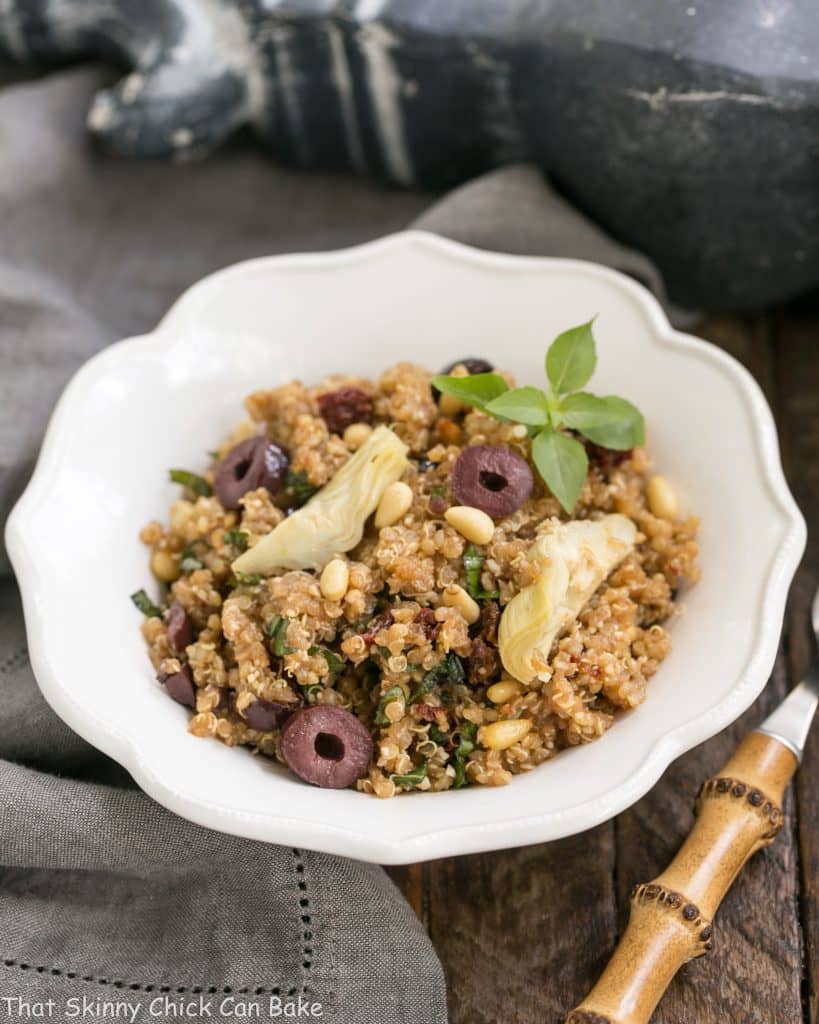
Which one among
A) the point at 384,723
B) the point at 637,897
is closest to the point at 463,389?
the point at 384,723

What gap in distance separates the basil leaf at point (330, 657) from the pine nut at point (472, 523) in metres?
0.40

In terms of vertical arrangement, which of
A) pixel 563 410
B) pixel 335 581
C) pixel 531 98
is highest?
pixel 531 98

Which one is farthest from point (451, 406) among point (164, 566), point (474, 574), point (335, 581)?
point (164, 566)

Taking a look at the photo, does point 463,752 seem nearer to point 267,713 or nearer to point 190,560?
point 267,713

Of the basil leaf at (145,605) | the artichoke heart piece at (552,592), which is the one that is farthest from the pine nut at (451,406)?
the basil leaf at (145,605)

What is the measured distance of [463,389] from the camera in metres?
2.57

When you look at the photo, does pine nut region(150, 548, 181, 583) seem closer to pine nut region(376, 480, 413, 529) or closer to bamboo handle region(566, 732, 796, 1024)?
pine nut region(376, 480, 413, 529)

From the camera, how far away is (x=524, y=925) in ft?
8.77

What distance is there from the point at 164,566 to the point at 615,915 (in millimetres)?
1433

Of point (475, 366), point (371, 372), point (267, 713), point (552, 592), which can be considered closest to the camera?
point (552, 592)

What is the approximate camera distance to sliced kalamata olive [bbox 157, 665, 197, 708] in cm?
252

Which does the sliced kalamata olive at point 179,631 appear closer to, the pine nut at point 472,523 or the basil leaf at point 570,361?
the pine nut at point 472,523

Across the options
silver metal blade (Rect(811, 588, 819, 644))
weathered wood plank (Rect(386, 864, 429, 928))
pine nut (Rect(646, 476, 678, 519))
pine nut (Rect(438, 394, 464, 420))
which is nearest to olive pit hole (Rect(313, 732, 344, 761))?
weathered wood plank (Rect(386, 864, 429, 928))

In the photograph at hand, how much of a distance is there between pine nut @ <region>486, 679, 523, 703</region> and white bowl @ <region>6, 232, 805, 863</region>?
0.18 meters
